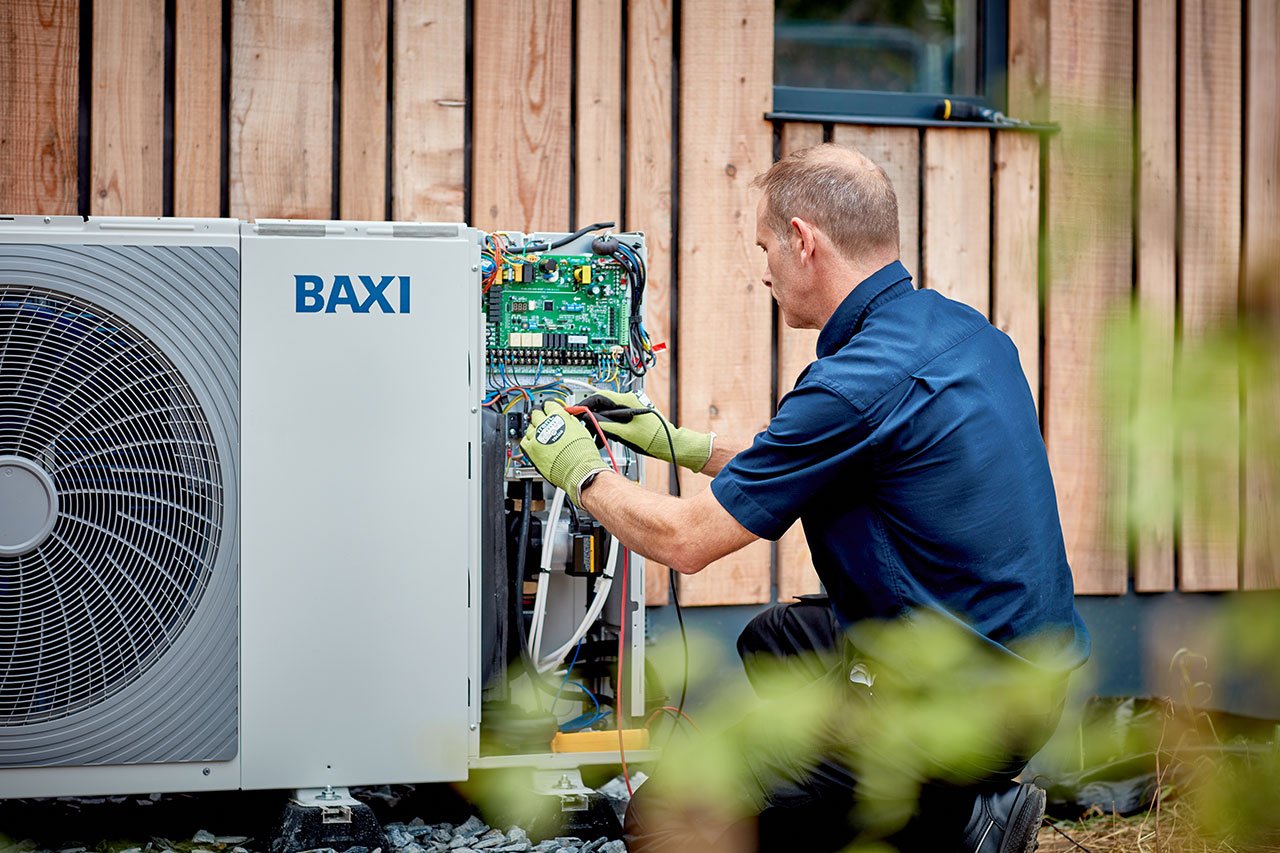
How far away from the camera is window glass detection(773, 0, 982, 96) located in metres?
3.54

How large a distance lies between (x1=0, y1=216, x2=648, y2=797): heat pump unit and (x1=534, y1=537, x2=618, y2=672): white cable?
0.20 metres

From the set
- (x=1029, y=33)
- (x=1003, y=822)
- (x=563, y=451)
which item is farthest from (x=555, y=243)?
(x=1029, y=33)

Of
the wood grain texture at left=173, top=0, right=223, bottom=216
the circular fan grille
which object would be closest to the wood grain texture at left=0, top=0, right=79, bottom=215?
the wood grain texture at left=173, top=0, right=223, bottom=216

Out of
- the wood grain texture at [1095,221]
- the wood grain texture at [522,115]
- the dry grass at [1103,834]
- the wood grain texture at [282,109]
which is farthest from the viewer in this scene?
the wood grain texture at [522,115]

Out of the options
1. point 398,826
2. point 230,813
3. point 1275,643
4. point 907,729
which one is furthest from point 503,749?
point 1275,643

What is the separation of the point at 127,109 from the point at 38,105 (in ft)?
0.70

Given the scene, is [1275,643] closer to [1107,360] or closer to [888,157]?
[1107,360]

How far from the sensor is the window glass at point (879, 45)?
3.54 metres

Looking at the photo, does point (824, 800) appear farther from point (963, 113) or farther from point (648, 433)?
point (963, 113)

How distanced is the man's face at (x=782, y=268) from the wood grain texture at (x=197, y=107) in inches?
66.5

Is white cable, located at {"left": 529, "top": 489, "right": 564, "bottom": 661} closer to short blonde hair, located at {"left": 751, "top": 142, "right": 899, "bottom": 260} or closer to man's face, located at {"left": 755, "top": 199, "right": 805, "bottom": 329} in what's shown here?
man's face, located at {"left": 755, "top": 199, "right": 805, "bottom": 329}

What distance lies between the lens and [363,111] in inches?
125

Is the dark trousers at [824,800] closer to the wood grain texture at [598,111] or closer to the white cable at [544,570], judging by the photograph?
the white cable at [544,570]

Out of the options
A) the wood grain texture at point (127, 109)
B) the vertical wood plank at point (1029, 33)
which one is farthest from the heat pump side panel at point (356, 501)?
the vertical wood plank at point (1029, 33)
